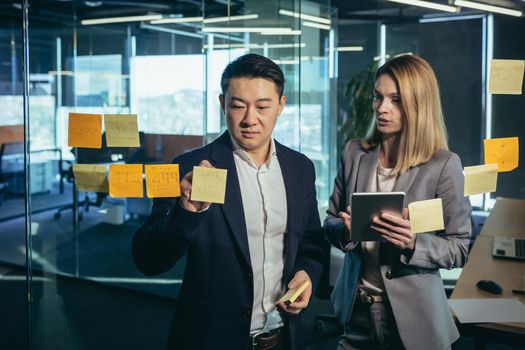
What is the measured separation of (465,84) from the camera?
185 inches

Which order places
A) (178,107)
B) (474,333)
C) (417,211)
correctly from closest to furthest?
(417,211)
(474,333)
(178,107)

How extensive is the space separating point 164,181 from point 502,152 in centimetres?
107

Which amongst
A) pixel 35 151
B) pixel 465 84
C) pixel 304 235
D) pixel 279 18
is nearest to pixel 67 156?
pixel 35 151

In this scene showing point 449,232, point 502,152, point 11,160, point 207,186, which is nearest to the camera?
point 207,186

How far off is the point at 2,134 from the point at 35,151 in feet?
1.55

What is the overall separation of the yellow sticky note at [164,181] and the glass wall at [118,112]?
136cm

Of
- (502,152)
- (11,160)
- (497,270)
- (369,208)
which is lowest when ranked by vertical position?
(497,270)

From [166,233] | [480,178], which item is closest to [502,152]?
[480,178]

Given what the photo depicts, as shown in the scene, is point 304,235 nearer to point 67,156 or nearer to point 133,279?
point 133,279

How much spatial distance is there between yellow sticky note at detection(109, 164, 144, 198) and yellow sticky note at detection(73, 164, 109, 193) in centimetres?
5

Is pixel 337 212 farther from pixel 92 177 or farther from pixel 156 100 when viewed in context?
pixel 156 100

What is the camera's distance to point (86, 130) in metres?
1.65

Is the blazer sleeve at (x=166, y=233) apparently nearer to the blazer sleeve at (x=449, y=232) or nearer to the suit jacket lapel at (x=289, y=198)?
the suit jacket lapel at (x=289, y=198)

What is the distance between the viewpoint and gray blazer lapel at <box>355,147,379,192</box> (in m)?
1.63
